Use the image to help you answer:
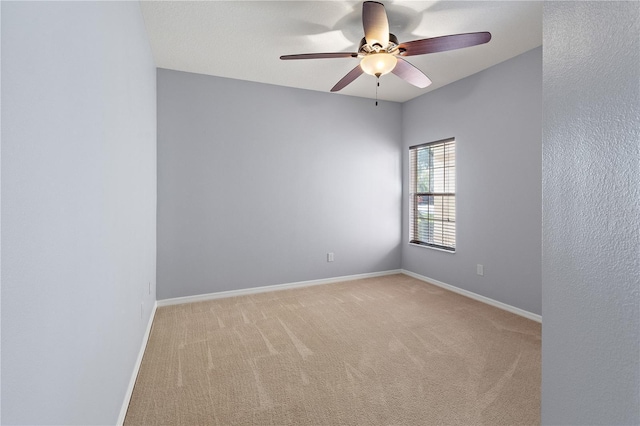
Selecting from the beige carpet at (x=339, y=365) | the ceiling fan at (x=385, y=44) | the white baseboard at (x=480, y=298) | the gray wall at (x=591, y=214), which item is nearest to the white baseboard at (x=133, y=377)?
the beige carpet at (x=339, y=365)

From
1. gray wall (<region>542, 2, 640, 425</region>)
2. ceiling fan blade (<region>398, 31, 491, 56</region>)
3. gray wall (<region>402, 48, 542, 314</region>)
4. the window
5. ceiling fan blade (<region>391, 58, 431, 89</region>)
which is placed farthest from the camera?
the window

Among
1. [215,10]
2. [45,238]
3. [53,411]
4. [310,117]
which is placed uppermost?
[215,10]

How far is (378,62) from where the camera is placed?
2.44 metres

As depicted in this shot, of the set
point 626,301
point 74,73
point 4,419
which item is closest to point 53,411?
point 4,419

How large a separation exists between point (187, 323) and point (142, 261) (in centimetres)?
92

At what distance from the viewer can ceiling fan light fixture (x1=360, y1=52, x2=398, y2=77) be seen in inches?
95.3

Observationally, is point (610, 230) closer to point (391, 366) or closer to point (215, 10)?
point (391, 366)

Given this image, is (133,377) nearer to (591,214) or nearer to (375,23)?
(591,214)

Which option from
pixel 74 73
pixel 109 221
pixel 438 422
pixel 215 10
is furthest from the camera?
pixel 215 10

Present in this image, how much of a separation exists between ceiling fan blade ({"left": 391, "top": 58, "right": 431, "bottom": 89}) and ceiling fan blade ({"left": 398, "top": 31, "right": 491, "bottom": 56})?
224 millimetres

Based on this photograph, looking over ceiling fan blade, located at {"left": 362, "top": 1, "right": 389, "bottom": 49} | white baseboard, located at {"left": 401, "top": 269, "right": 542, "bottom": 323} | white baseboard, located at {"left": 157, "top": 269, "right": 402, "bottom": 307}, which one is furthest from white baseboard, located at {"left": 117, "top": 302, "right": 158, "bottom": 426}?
white baseboard, located at {"left": 401, "top": 269, "right": 542, "bottom": 323}

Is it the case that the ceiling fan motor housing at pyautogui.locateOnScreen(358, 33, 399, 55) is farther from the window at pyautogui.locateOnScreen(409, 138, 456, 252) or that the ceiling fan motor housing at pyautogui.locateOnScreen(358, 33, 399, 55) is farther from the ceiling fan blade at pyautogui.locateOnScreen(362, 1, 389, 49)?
the window at pyautogui.locateOnScreen(409, 138, 456, 252)

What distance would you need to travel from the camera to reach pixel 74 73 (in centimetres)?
104

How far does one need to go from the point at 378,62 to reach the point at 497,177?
2051 mm
